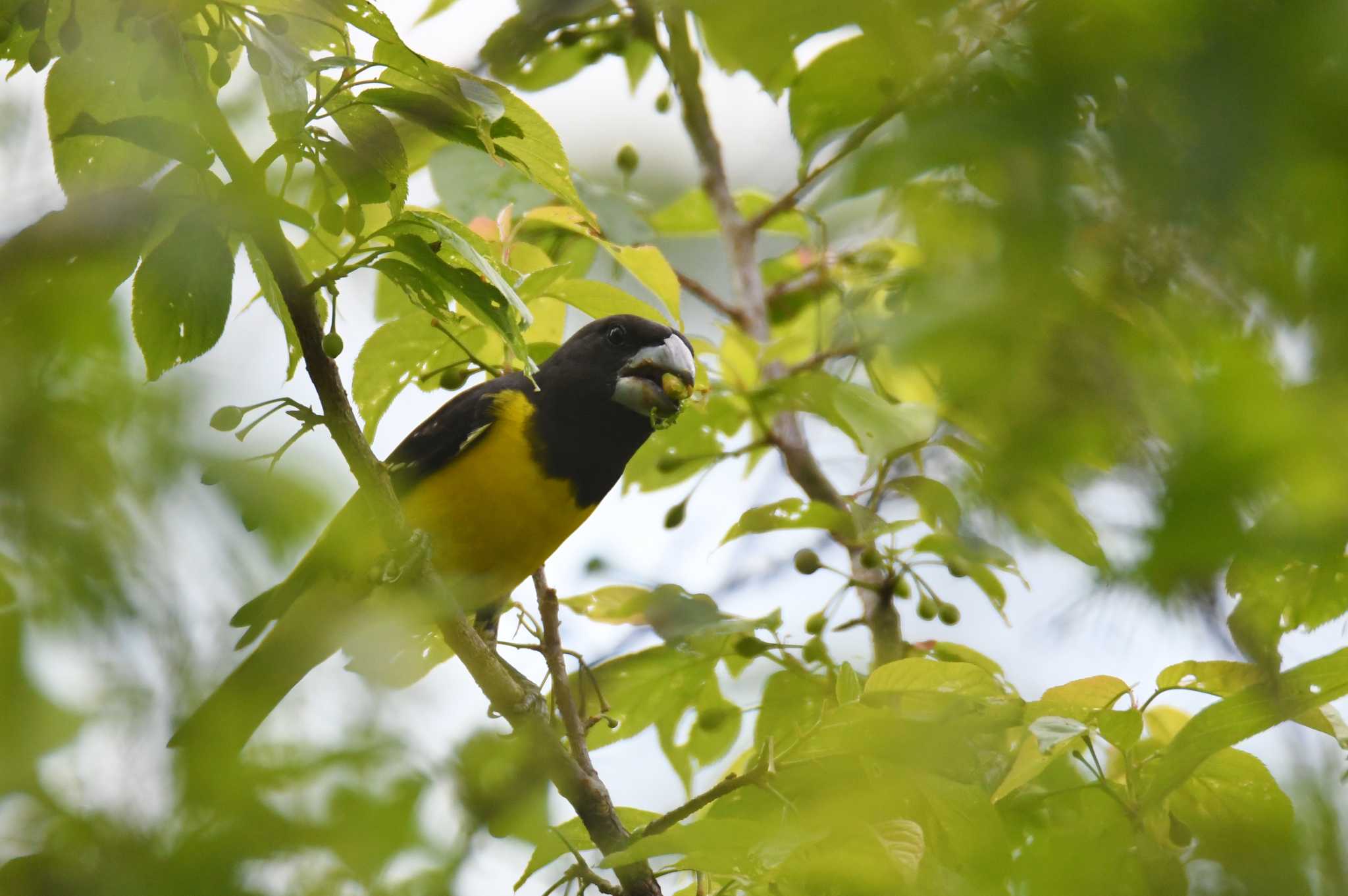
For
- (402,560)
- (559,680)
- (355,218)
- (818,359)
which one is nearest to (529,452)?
(818,359)

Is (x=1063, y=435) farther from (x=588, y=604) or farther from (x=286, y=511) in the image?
(x=588, y=604)

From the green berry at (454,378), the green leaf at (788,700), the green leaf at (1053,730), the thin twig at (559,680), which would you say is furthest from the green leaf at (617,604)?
the green leaf at (1053,730)

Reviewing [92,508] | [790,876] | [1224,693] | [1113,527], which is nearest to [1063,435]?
[1113,527]

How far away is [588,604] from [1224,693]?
1.63 metres

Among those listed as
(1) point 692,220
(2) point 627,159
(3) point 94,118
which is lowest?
(3) point 94,118

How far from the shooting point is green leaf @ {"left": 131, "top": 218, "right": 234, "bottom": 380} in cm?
195

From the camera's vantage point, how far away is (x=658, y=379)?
440 cm

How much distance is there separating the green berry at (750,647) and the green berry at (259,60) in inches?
71.8

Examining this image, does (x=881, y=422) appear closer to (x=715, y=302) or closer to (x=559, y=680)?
(x=559, y=680)

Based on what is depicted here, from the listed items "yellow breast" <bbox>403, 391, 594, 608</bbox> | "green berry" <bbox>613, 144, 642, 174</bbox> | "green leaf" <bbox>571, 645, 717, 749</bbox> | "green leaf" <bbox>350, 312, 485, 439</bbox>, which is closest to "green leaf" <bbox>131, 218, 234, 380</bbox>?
"green leaf" <bbox>350, 312, 485, 439</bbox>

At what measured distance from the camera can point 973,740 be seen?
7.73 ft

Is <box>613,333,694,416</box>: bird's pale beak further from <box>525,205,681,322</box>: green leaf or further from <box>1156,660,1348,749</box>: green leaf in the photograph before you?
<box>1156,660,1348,749</box>: green leaf

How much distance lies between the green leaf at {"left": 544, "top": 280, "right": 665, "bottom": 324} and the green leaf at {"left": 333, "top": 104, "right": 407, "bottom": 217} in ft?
3.24

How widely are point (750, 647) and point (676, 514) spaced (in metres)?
1.00
